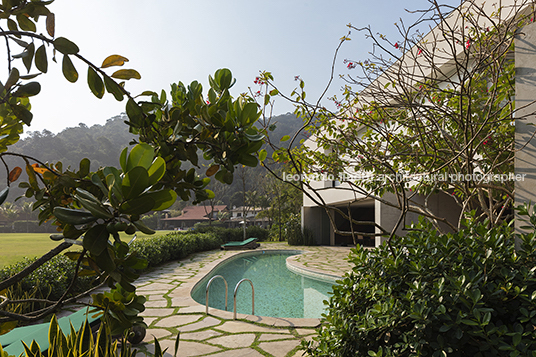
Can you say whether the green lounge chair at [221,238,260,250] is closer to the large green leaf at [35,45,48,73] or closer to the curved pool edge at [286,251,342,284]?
the curved pool edge at [286,251,342,284]

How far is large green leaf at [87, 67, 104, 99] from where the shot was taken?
107cm

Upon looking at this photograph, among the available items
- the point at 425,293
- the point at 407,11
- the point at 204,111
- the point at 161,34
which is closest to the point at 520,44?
the point at 407,11

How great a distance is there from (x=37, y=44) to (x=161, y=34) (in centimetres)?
236

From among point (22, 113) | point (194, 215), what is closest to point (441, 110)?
point (22, 113)

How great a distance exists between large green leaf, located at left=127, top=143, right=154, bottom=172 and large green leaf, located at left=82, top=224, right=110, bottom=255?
196 mm

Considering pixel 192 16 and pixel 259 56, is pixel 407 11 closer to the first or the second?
pixel 259 56

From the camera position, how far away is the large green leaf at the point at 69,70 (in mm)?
1050

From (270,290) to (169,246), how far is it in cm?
517

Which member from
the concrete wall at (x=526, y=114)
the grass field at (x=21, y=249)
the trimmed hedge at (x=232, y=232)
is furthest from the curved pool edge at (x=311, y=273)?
the trimmed hedge at (x=232, y=232)

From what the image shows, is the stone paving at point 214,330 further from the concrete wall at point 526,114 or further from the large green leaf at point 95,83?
the large green leaf at point 95,83

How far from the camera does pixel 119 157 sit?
0.87 metres

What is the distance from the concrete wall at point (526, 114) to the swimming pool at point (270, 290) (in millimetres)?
4008

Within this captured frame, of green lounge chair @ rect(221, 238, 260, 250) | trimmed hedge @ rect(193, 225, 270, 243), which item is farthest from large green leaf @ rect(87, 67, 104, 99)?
trimmed hedge @ rect(193, 225, 270, 243)

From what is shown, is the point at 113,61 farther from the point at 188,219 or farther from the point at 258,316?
the point at 188,219
